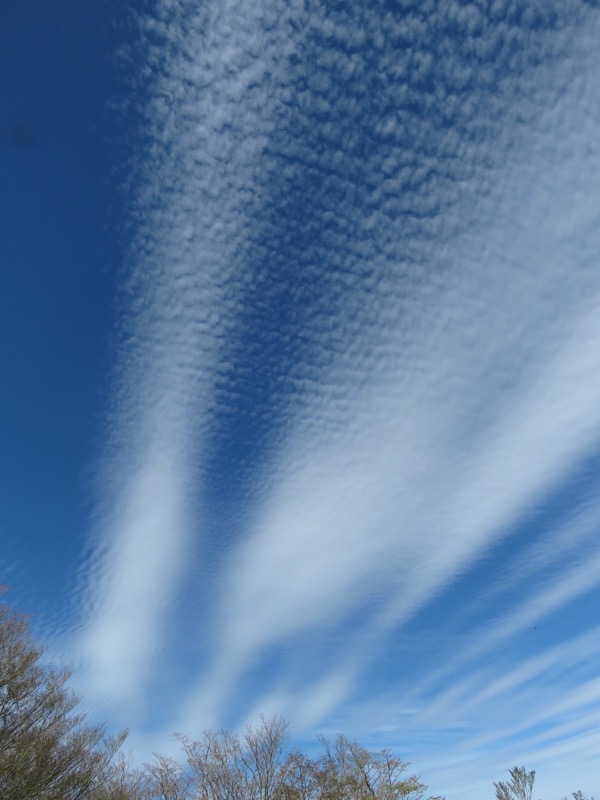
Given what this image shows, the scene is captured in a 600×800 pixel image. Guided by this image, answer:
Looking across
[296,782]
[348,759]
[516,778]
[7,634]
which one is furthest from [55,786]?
[516,778]

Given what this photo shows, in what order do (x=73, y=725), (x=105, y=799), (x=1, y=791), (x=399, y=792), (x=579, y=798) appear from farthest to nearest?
(x=579, y=798) < (x=399, y=792) < (x=105, y=799) < (x=73, y=725) < (x=1, y=791)

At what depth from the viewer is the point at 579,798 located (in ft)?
148

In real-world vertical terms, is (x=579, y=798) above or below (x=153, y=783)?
below

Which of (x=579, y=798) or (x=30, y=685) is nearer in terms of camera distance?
(x=30, y=685)

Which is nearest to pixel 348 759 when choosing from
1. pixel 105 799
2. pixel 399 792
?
pixel 399 792


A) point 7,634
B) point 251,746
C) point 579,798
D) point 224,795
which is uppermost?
point 7,634

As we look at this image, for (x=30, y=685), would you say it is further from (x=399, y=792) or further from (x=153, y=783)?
(x=399, y=792)

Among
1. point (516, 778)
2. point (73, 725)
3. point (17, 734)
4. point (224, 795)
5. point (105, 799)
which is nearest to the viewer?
point (17, 734)

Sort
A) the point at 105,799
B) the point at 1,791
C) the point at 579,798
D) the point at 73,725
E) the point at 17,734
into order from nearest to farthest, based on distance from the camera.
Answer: the point at 1,791, the point at 17,734, the point at 73,725, the point at 105,799, the point at 579,798

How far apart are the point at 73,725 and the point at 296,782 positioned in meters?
14.6

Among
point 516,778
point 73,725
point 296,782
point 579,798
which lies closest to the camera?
point 73,725

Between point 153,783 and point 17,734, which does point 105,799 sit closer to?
point 153,783

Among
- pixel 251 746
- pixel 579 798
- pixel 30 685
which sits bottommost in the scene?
pixel 579 798

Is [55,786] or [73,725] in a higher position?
[73,725]
